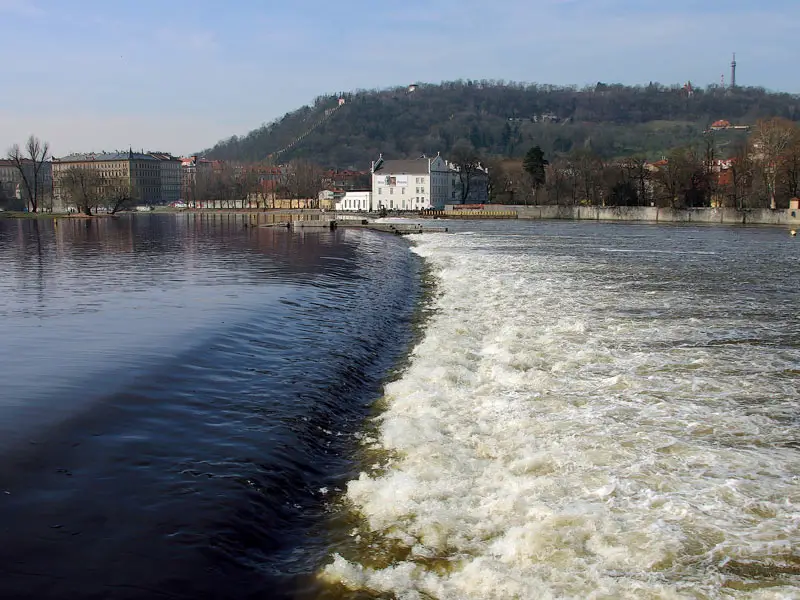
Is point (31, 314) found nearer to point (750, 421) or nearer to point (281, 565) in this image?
point (281, 565)

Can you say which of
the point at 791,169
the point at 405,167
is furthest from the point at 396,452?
the point at 405,167

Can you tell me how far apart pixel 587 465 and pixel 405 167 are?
14251 centimetres

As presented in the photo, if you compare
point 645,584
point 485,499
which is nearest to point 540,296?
point 485,499

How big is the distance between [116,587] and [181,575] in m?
0.46

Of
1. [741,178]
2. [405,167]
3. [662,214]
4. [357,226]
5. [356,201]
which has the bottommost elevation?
[357,226]

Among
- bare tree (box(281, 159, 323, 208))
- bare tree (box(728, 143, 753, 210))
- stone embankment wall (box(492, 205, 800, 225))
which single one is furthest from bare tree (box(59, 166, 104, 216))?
bare tree (box(728, 143, 753, 210))

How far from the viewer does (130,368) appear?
37.6ft

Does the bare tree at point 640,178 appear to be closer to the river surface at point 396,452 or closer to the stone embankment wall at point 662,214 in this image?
the stone embankment wall at point 662,214

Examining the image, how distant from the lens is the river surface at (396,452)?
5.64 m

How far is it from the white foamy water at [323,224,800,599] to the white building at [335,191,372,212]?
446 feet

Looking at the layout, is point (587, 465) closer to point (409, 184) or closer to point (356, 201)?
point (409, 184)

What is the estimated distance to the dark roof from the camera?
145 meters

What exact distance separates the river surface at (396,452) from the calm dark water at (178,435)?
0.03 m

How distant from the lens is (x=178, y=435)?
27.8ft
